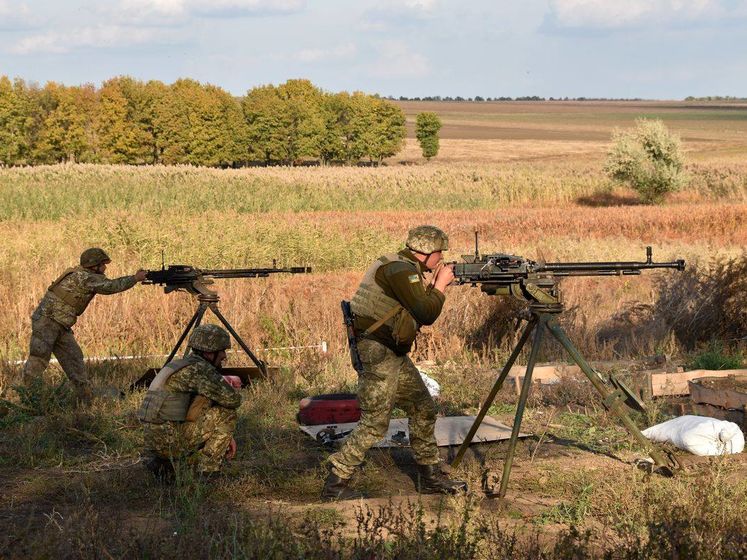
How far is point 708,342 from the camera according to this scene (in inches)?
508

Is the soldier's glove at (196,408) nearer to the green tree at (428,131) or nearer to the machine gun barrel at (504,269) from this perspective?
the machine gun barrel at (504,269)

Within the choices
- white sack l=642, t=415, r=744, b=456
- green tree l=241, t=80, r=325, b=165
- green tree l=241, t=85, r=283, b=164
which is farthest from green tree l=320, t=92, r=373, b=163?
white sack l=642, t=415, r=744, b=456

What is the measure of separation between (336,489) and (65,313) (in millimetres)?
4277

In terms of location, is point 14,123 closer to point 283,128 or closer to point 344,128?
point 283,128

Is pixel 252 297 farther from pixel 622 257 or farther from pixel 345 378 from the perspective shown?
pixel 622 257

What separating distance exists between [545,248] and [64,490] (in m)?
15.5

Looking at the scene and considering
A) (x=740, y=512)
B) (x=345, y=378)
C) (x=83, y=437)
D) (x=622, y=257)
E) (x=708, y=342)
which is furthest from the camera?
(x=622, y=257)

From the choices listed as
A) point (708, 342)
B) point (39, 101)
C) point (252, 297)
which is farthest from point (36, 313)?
point (39, 101)

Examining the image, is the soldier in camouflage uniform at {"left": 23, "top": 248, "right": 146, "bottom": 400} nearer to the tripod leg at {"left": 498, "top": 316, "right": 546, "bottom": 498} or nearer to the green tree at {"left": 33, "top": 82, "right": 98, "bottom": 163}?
the tripod leg at {"left": 498, "top": 316, "right": 546, "bottom": 498}

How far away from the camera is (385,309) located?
7.04 meters

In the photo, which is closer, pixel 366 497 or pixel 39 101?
pixel 366 497

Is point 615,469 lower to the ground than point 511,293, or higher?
lower

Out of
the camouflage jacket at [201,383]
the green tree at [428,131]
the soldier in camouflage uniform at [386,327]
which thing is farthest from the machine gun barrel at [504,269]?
the green tree at [428,131]

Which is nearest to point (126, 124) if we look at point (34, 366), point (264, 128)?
point (264, 128)
